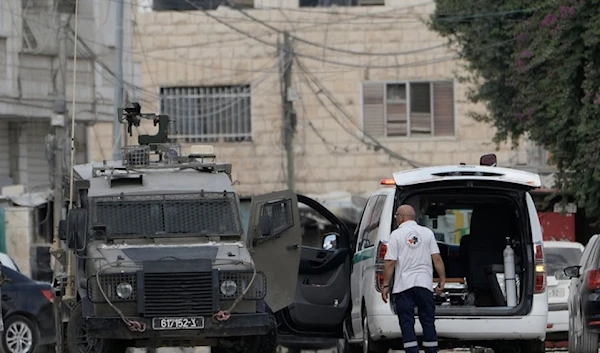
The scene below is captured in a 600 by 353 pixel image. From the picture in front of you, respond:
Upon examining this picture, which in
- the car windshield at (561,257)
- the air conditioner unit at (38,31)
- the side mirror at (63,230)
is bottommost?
the car windshield at (561,257)

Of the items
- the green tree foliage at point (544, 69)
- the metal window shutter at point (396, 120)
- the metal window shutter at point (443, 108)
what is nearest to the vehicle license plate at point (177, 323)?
the green tree foliage at point (544, 69)

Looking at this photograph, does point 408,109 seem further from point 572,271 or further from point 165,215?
point 165,215

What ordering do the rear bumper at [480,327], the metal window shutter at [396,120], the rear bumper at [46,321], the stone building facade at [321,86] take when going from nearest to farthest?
the rear bumper at [480,327], the rear bumper at [46,321], the stone building facade at [321,86], the metal window shutter at [396,120]

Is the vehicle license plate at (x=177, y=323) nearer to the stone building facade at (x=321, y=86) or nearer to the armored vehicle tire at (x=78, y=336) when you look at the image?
the armored vehicle tire at (x=78, y=336)

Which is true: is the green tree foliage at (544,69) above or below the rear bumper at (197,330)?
above

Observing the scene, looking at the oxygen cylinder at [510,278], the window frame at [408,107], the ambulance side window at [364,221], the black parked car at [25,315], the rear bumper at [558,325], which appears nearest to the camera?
the oxygen cylinder at [510,278]

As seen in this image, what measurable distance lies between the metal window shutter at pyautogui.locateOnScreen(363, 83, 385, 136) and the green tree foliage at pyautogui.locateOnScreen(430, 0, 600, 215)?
26.6 ft

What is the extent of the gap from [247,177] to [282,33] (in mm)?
3981

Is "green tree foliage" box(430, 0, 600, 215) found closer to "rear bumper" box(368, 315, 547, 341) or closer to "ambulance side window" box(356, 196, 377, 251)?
"ambulance side window" box(356, 196, 377, 251)

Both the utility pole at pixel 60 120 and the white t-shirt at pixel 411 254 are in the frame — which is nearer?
the white t-shirt at pixel 411 254

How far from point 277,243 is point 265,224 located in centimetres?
38

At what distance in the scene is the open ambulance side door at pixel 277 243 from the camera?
1753 centimetres

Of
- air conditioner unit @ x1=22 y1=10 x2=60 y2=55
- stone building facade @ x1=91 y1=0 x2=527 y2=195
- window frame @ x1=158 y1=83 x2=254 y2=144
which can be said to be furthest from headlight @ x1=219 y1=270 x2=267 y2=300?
window frame @ x1=158 y1=83 x2=254 y2=144

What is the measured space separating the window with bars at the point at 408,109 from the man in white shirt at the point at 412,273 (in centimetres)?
Answer: 2520
